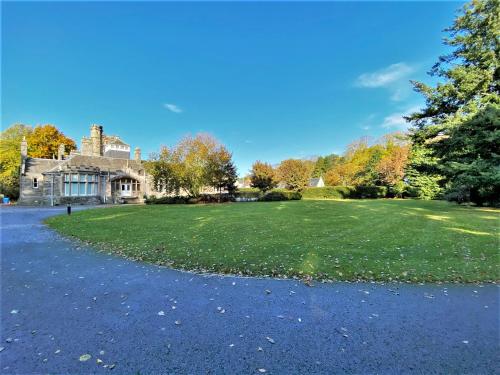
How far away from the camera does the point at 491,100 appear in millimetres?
17562

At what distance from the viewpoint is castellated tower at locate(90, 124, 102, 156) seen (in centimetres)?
3547

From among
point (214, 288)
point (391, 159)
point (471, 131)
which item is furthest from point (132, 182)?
point (391, 159)

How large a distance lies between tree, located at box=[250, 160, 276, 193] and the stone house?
53.9 feet

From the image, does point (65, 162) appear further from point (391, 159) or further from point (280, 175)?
point (391, 159)

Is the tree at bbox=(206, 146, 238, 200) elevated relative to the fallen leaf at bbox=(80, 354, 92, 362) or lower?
elevated

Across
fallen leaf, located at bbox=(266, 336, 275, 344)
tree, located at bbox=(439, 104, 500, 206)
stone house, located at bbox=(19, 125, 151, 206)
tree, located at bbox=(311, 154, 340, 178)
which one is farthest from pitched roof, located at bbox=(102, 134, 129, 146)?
tree, located at bbox=(311, 154, 340, 178)

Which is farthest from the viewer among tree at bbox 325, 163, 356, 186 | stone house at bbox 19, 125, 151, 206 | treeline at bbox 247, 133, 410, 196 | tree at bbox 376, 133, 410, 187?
tree at bbox 325, 163, 356, 186

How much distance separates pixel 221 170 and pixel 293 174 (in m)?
19.3

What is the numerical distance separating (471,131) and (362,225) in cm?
1189

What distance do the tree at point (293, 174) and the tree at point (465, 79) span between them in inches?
1029

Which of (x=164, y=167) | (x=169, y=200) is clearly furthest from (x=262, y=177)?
(x=164, y=167)

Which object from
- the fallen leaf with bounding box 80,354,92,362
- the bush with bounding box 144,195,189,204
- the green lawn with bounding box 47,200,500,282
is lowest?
the fallen leaf with bounding box 80,354,92,362

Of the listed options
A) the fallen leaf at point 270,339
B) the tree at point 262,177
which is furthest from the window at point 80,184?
the fallen leaf at point 270,339

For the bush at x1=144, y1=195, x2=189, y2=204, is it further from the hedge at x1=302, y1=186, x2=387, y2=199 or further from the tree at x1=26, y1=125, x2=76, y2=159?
the tree at x1=26, y1=125, x2=76, y2=159
